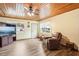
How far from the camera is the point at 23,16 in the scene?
2.62 metres

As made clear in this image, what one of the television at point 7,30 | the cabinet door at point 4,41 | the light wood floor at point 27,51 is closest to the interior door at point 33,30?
the light wood floor at point 27,51

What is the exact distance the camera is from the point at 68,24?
2594 millimetres

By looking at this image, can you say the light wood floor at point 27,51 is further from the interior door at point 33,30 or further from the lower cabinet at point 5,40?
the interior door at point 33,30

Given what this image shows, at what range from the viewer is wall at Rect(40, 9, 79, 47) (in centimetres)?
253

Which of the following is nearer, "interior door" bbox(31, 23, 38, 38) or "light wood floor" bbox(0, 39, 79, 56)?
"light wood floor" bbox(0, 39, 79, 56)

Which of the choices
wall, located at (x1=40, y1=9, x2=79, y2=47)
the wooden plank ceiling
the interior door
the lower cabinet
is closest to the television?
the lower cabinet

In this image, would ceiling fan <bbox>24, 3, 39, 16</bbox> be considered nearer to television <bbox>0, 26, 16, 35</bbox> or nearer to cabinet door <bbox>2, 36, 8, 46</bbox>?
television <bbox>0, 26, 16, 35</bbox>

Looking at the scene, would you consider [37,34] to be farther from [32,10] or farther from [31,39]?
[32,10]

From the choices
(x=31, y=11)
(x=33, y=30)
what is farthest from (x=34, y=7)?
(x=33, y=30)

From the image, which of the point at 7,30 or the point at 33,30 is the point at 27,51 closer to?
the point at 33,30

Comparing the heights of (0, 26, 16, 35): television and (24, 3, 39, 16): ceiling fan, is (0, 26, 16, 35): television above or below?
below

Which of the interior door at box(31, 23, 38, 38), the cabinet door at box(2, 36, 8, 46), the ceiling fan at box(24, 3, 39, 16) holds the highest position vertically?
the ceiling fan at box(24, 3, 39, 16)

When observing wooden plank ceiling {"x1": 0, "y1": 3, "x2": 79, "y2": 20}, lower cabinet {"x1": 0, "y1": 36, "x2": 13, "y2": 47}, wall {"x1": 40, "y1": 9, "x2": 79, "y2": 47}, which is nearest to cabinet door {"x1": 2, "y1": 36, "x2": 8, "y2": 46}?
lower cabinet {"x1": 0, "y1": 36, "x2": 13, "y2": 47}

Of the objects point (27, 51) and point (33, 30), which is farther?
point (33, 30)
